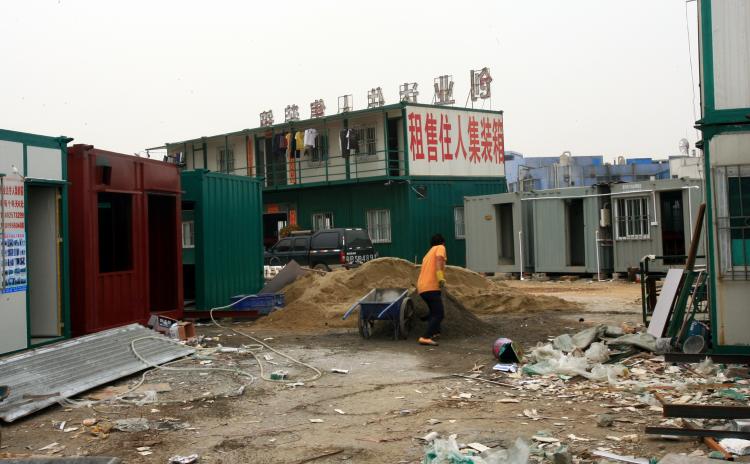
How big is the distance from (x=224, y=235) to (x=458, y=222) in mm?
17824

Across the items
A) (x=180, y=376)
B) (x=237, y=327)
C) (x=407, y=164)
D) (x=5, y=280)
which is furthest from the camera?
(x=407, y=164)

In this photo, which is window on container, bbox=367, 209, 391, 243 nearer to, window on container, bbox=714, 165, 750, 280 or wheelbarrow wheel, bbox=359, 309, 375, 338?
wheelbarrow wheel, bbox=359, 309, 375, 338

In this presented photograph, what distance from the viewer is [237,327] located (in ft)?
52.5

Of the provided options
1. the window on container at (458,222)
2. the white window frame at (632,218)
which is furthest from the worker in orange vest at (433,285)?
the window on container at (458,222)

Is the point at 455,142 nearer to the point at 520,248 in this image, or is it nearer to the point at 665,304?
the point at 520,248

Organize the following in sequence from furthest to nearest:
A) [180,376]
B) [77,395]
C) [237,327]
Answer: [237,327], [180,376], [77,395]

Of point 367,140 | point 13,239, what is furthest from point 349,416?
point 367,140

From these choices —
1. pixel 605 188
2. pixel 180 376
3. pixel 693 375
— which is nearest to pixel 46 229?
pixel 180 376

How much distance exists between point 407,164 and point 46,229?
Answer: 71.0 feet

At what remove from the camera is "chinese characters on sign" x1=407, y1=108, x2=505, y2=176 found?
33344 millimetres

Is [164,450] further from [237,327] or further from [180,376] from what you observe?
[237,327]

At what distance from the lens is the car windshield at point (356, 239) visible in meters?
27.3

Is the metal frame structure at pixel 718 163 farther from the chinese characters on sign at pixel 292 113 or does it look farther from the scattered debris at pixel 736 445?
the chinese characters on sign at pixel 292 113

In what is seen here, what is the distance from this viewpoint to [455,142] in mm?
34625
